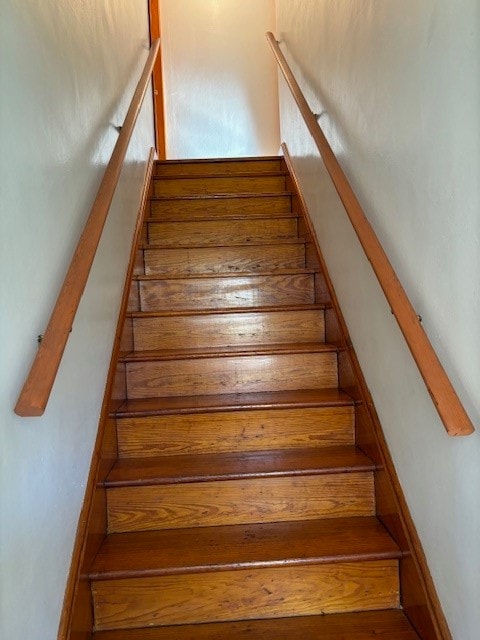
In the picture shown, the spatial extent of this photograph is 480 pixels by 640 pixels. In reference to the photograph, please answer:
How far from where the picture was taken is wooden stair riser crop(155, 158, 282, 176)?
3.60m

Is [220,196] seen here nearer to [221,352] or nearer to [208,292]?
[208,292]

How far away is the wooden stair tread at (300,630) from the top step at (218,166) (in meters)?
2.90

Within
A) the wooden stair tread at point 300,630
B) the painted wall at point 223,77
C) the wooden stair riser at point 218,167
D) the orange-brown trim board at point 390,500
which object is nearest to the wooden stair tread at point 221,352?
the orange-brown trim board at point 390,500

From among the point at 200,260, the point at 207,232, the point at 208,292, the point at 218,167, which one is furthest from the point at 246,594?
the point at 218,167

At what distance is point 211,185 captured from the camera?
134 inches

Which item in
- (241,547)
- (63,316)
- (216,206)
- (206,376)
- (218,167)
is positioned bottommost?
(241,547)

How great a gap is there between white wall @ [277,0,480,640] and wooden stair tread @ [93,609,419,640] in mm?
207

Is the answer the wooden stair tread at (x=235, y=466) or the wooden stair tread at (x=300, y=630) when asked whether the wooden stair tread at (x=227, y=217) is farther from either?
the wooden stair tread at (x=300, y=630)

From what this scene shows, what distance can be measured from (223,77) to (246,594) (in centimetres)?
445

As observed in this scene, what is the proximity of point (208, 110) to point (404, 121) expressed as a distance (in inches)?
147

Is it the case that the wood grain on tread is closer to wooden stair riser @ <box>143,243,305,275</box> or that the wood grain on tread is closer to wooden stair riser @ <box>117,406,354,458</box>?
wooden stair riser @ <box>143,243,305,275</box>

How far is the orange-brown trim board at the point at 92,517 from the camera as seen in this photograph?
122 centimetres

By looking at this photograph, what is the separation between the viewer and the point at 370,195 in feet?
5.36

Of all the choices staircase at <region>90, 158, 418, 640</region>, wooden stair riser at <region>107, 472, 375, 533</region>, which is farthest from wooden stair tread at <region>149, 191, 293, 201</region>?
wooden stair riser at <region>107, 472, 375, 533</region>
